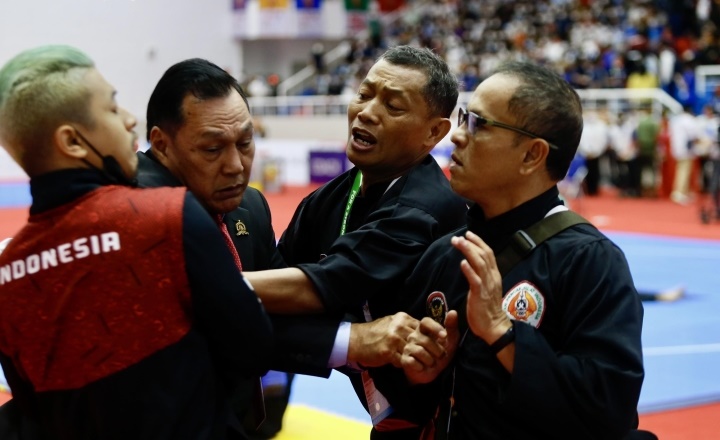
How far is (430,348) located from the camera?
2.66m

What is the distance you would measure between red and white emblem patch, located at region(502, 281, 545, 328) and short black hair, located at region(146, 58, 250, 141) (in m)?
1.06

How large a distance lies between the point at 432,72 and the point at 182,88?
965mm

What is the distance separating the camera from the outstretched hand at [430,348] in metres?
2.65

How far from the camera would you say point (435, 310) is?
9.31 ft

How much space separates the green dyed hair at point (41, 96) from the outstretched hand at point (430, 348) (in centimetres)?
113

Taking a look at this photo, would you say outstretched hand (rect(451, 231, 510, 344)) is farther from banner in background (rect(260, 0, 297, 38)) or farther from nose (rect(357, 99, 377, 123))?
banner in background (rect(260, 0, 297, 38))

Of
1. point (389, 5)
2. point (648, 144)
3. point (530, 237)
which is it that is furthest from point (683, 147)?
point (530, 237)

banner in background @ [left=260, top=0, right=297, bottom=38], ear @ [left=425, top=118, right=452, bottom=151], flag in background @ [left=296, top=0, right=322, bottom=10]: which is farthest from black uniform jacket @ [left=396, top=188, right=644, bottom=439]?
flag in background @ [left=296, top=0, right=322, bottom=10]

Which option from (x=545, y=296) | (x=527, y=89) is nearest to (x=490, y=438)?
(x=545, y=296)

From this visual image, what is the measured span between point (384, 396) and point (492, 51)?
28.7 meters

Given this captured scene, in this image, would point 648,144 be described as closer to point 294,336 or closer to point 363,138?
point 363,138

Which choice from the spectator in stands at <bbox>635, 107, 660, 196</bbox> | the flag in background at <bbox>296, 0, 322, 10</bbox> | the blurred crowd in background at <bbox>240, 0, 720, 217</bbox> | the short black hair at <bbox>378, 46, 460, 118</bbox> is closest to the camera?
the short black hair at <bbox>378, 46, 460, 118</bbox>

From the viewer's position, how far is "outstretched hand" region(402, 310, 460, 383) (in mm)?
2650

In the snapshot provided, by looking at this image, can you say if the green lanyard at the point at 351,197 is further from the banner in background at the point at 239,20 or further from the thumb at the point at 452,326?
the banner in background at the point at 239,20
